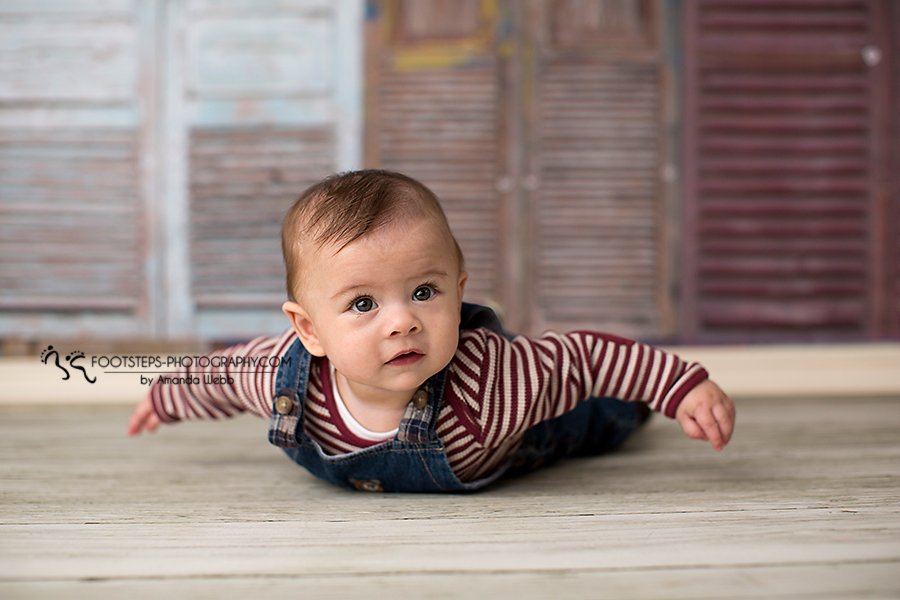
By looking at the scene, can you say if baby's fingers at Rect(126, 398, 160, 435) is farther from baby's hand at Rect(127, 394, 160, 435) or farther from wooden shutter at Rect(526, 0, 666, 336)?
wooden shutter at Rect(526, 0, 666, 336)

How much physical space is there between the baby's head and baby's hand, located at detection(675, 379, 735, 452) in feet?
0.92

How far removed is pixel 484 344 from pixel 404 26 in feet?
6.28

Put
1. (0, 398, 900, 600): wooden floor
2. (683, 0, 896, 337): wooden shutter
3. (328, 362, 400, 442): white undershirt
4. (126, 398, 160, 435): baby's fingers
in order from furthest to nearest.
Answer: (683, 0, 896, 337): wooden shutter
(126, 398, 160, 435): baby's fingers
(328, 362, 400, 442): white undershirt
(0, 398, 900, 600): wooden floor

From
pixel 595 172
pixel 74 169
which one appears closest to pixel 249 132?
pixel 74 169

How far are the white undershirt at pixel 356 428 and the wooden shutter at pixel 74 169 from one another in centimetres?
191

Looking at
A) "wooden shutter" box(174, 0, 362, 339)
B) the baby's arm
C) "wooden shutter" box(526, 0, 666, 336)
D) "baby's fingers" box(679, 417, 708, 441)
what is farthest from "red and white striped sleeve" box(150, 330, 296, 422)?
"wooden shutter" box(526, 0, 666, 336)

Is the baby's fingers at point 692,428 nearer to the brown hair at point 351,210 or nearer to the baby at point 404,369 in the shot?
the baby at point 404,369

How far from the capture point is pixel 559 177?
7.99 ft

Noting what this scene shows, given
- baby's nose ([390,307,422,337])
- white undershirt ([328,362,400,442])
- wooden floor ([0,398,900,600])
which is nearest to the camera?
wooden floor ([0,398,900,600])

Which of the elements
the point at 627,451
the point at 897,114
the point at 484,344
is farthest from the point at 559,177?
the point at 484,344

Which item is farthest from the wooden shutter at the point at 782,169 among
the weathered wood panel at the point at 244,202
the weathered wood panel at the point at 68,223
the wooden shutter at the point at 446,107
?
the weathered wood panel at the point at 68,223

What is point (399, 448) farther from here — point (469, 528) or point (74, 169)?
point (74, 169)

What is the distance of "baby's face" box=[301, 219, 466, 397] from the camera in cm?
66

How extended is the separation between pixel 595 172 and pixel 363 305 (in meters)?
1.91
